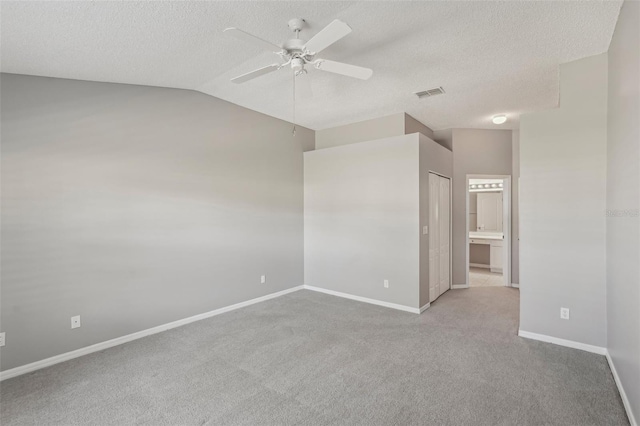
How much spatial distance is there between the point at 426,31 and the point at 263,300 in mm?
3990

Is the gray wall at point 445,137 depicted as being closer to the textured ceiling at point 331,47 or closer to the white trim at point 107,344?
the textured ceiling at point 331,47

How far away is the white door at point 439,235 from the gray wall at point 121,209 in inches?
99.7

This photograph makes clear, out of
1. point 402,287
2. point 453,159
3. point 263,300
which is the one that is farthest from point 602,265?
point 263,300

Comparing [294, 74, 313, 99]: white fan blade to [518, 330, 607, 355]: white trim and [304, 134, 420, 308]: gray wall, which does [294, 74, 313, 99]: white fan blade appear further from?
[518, 330, 607, 355]: white trim

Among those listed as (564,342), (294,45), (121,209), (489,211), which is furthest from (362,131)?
(489,211)

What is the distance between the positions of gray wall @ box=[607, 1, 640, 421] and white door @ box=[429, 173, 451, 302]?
81.2 inches

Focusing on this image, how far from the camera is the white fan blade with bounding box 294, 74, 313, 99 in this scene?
3225 mm

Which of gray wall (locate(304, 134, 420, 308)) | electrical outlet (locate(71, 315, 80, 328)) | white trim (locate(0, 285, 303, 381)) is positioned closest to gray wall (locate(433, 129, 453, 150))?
gray wall (locate(304, 134, 420, 308))

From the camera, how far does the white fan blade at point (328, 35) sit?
1826mm

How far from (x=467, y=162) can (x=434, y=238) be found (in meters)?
1.85

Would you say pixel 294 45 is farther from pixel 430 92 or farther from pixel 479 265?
pixel 479 265

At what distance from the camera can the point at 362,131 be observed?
197 inches

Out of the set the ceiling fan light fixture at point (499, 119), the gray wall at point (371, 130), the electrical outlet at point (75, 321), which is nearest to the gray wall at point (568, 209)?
the ceiling fan light fixture at point (499, 119)

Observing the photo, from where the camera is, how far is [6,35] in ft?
7.06
